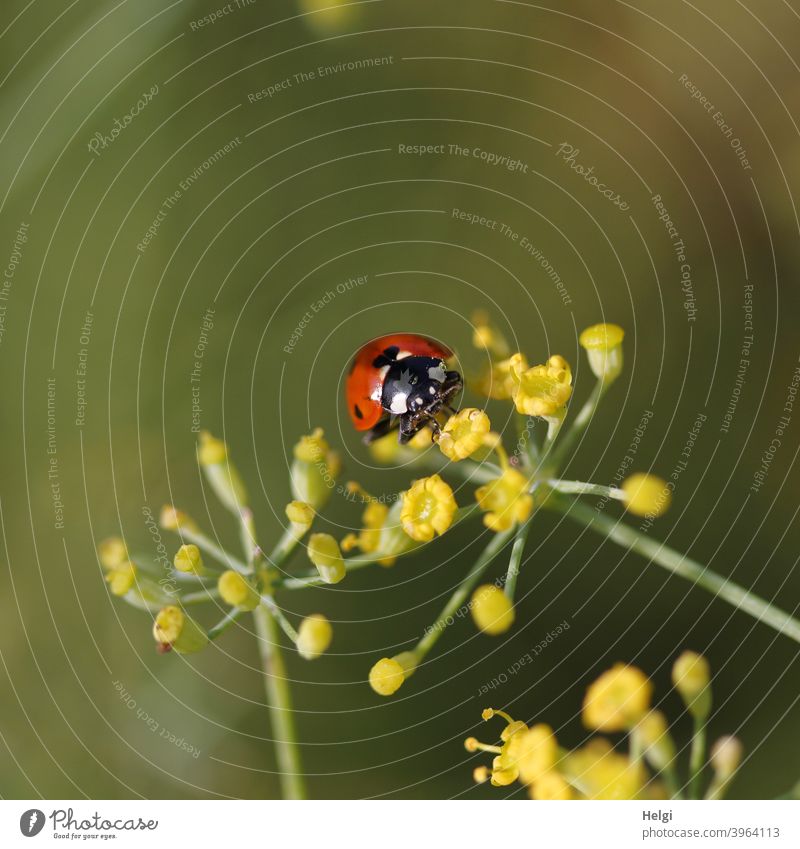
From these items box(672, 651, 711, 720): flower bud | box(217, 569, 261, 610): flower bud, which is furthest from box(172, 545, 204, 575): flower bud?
box(672, 651, 711, 720): flower bud

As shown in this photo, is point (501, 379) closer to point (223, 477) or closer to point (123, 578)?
point (223, 477)

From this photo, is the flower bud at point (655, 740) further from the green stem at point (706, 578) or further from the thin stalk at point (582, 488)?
the thin stalk at point (582, 488)

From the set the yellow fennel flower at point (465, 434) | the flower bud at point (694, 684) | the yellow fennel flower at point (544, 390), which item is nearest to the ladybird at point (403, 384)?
the yellow fennel flower at point (465, 434)

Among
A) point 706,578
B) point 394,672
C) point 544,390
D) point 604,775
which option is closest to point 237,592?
point 394,672

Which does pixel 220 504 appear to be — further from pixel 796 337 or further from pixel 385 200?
pixel 796 337

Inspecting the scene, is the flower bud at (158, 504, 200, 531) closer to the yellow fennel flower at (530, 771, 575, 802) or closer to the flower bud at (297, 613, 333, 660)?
the flower bud at (297, 613, 333, 660)

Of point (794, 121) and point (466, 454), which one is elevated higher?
point (794, 121)

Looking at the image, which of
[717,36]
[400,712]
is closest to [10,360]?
[400,712]
